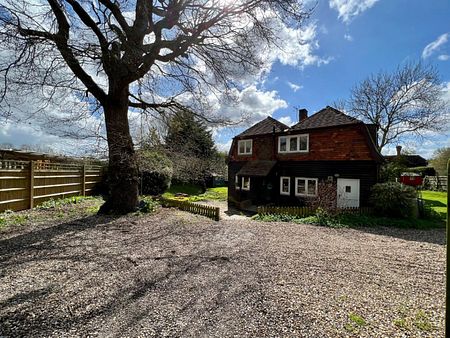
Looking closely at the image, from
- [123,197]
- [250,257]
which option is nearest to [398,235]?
[250,257]

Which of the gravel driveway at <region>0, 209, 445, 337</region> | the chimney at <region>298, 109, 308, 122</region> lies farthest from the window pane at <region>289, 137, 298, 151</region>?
the gravel driveway at <region>0, 209, 445, 337</region>

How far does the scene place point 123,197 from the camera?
9875 mm

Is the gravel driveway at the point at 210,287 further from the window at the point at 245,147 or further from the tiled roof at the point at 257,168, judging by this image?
the window at the point at 245,147

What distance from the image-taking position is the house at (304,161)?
13.5 m

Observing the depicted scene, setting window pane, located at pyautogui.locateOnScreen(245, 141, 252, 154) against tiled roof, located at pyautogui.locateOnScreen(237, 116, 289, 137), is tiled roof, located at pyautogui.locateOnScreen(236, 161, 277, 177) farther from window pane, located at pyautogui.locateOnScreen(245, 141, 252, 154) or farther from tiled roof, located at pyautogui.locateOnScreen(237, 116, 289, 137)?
tiled roof, located at pyautogui.locateOnScreen(237, 116, 289, 137)

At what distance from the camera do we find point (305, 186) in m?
15.8

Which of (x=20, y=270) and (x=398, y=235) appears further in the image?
(x=398, y=235)

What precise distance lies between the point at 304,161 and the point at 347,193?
3325mm

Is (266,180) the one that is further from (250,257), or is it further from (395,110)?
(395,110)

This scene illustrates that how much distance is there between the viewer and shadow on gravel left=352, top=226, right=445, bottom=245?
8.30 metres

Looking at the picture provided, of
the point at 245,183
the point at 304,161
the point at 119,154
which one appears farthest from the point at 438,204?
the point at 119,154

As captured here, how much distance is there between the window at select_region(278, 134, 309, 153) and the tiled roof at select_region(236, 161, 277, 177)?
1284 millimetres

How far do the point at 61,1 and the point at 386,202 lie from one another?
1571 centimetres

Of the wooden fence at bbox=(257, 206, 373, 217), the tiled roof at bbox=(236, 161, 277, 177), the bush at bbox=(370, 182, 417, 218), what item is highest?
the tiled roof at bbox=(236, 161, 277, 177)
